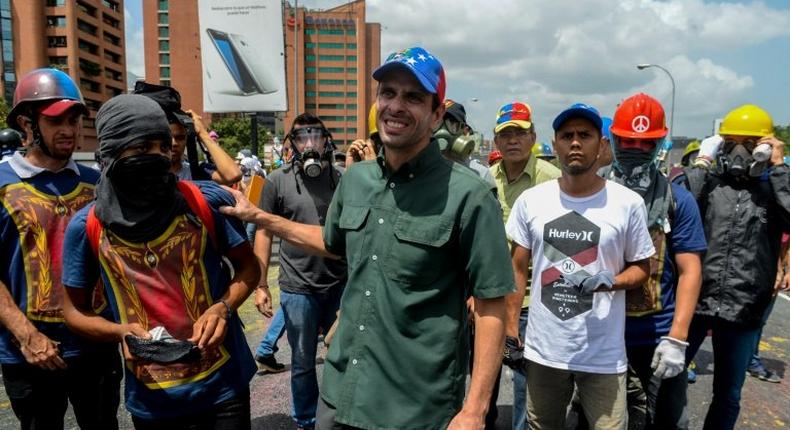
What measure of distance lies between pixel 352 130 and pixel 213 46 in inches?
4109

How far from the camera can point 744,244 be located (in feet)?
10.3

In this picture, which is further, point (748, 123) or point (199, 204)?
point (748, 123)

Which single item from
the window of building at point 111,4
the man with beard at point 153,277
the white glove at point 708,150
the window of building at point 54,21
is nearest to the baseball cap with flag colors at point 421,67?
the man with beard at point 153,277

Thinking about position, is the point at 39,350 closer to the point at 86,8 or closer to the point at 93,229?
the point at 93,229

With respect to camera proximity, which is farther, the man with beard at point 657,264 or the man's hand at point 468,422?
the man with beard at point 657,264

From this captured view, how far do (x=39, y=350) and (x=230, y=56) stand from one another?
18.8 m

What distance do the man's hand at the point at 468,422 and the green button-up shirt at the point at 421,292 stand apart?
122 millimetres

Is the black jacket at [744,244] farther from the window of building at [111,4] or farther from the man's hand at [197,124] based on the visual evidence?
the window of building at [111,4]

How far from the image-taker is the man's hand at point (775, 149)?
10.6ft

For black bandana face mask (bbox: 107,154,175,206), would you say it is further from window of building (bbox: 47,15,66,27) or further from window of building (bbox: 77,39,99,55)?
window of building (bbox: 47,15,66,27)

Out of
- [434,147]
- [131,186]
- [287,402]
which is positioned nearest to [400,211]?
[434,147]

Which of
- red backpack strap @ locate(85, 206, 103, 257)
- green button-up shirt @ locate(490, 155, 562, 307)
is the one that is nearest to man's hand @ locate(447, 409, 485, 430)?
red backpack strap @ locate(85, 206, 103, 257)

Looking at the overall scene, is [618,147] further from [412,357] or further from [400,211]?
[412,357]

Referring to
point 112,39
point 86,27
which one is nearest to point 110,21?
point 112,39
